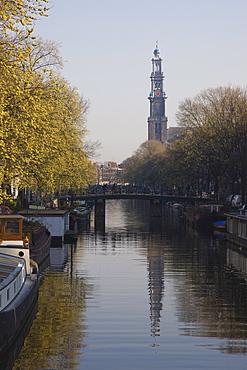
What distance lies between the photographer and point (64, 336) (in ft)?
88.3

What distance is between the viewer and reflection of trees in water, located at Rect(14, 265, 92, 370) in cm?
2348

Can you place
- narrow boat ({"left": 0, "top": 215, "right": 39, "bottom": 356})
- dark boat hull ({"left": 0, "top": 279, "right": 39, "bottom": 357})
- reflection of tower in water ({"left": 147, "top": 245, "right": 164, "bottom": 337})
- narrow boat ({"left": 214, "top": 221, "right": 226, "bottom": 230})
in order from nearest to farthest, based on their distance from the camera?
dark boat hull ({"left": 0, "top": 279, "right": 39, "bottom": 357}) → narrow boat ({"left": 0, "top": 215, "right": 39, "bottom": 356}) → reflection of tower in water ({"left": 147, "top": 245, "right": 164, "bottom": 337}) → narrow boat ({"left": 214, "top": 221, "right": 226, "bottom": 230})

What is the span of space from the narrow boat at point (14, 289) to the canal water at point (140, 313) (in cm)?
85

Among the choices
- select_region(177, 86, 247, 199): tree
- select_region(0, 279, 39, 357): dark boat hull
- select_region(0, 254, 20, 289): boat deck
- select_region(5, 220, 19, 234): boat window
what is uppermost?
select_region(177, 86, 247, 199): tree

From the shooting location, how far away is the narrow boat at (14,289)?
2338cm

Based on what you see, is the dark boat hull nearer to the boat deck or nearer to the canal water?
the canal water

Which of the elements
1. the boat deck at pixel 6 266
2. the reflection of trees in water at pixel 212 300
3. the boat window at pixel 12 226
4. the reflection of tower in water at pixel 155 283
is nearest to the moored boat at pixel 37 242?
the boat window at pixel 12 226

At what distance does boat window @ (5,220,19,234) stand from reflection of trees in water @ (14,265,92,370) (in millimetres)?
3493

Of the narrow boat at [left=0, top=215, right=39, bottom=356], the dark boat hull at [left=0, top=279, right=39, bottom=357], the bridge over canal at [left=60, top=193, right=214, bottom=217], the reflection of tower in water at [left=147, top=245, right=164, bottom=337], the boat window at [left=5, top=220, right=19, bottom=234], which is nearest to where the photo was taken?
the dark boat hull at [left=0, top=279, right=39, bottom=357]

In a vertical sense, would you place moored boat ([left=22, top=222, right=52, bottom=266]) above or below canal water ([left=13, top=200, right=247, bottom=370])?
above

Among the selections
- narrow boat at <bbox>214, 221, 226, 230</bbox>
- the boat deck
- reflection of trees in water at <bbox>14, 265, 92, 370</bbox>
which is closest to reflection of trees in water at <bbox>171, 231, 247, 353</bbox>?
reflection of trees in water at <bbox>14, 265, 92, 370</bbox>

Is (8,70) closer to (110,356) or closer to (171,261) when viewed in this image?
(110,356)

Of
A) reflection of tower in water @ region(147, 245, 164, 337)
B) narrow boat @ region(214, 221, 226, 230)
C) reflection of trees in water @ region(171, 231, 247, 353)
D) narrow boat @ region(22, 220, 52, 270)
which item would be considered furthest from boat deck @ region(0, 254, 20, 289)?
narrow boat @ region(214, 221, 226, 230)

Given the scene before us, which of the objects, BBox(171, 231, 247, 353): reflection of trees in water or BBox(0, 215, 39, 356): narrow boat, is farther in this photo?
BBox(171, 231, 247, 353): reflection of trees in water
